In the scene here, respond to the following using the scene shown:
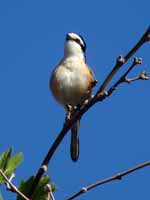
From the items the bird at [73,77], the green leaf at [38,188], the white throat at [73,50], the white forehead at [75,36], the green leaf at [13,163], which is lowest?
the green leaf at [38,188]

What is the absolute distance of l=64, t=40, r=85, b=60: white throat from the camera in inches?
238

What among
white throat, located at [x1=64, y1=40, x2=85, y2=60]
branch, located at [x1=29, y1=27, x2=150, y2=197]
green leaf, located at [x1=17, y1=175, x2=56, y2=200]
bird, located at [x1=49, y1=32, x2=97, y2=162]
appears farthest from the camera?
white throat, located at [x1=64, y1=40, x2=85, y2=60]

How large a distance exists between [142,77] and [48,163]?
0.44 meters

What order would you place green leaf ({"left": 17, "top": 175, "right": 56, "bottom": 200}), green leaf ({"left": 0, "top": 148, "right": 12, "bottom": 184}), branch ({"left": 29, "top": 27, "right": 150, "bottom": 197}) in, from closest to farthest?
branch ({"left": 29, "top": 27, "right": 150, "bottom": 197})
green leaf ({"left": 17, "top": 175, "right": 56, "bottom": 200})
green leaf ({"left": 0, "top": 148, "right": 12, "bottom": 184})

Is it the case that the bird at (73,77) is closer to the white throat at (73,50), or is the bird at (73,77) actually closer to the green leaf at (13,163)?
the white throat at (73,50)

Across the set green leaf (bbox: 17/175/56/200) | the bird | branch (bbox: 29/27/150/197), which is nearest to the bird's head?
the bird

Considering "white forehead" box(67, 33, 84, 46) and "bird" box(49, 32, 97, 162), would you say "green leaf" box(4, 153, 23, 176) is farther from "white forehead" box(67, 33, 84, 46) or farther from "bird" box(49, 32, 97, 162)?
"white forehead" box(67, 33, 84, 46)

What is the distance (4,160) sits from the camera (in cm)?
210

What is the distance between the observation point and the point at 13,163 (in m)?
2.10

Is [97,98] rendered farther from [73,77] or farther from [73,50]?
[73,50]

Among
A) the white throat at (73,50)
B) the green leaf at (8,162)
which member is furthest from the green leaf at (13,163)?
the white throat at (73,50)

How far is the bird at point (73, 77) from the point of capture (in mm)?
5316

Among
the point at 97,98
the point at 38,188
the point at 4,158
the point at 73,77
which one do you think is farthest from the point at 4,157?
the point at 73,77

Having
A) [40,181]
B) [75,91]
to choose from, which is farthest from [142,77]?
[75,91]
